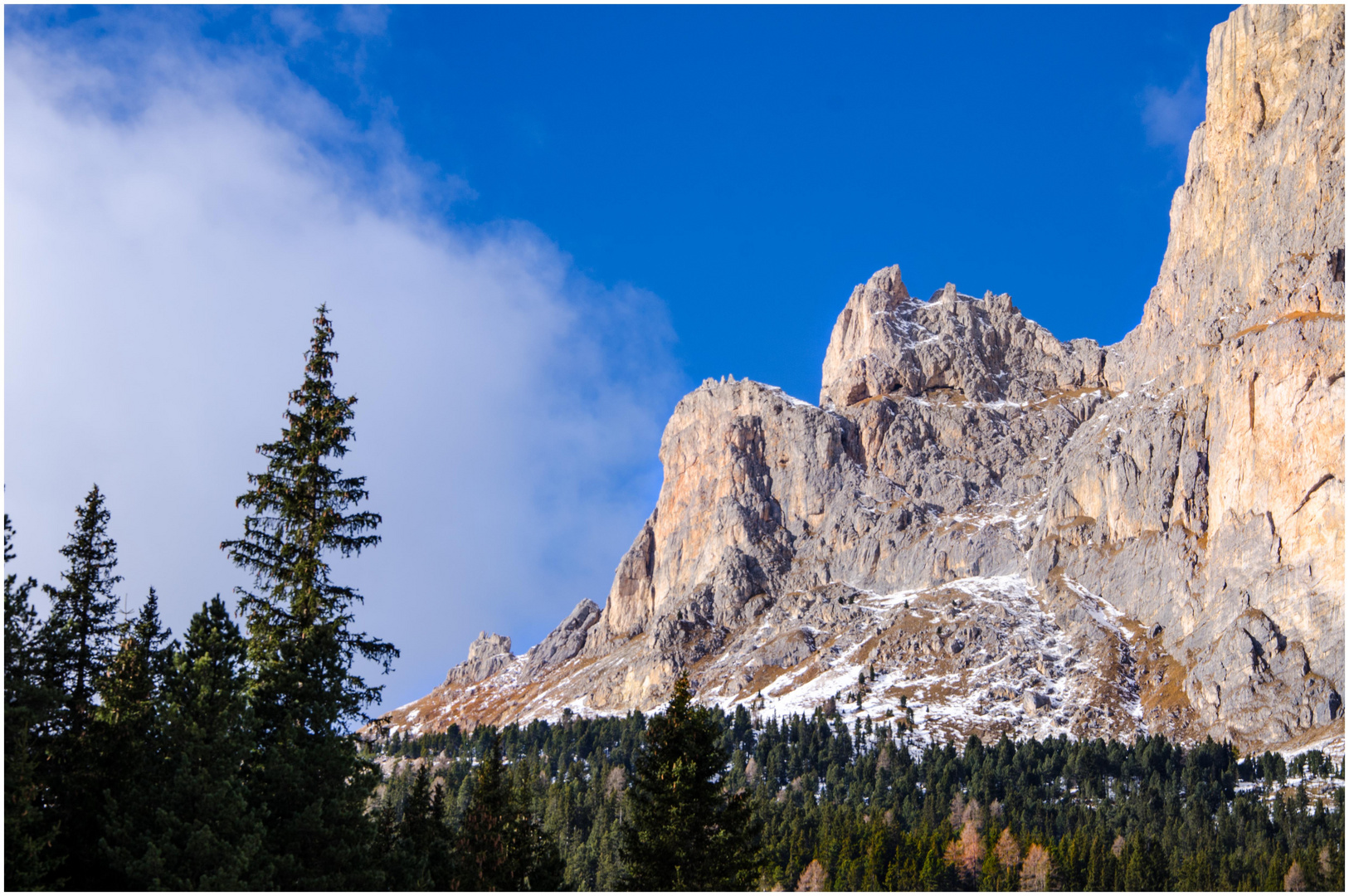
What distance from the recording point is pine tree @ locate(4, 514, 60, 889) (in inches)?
942

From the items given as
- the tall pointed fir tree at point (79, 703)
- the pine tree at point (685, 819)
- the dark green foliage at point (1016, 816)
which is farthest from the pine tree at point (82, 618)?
the dark green foliage at point (1016, 816)

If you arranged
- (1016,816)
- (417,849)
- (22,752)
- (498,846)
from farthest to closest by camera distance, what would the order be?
(1016,816) < (498,846) < (417,849) < (22,752)

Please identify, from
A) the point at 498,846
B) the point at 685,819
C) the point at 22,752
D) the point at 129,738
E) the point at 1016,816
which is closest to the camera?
the point at 22,752

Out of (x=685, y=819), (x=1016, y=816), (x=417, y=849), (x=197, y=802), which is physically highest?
(x=197, y=802)

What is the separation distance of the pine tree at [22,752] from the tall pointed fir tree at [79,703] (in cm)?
53

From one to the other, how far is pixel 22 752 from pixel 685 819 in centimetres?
2281

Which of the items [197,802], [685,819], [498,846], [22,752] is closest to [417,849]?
[498,846]

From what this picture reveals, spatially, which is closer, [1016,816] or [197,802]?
[197,802]

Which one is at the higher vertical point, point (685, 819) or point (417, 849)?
point (685, 819)

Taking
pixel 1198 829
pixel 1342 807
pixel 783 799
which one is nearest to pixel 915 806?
pixel 783 799

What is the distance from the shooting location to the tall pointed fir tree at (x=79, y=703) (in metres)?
27.0

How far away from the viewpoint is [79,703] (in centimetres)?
3095

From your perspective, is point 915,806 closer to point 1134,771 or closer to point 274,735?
point 1134,771

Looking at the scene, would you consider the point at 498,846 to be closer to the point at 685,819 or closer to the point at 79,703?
the point at 685,819
